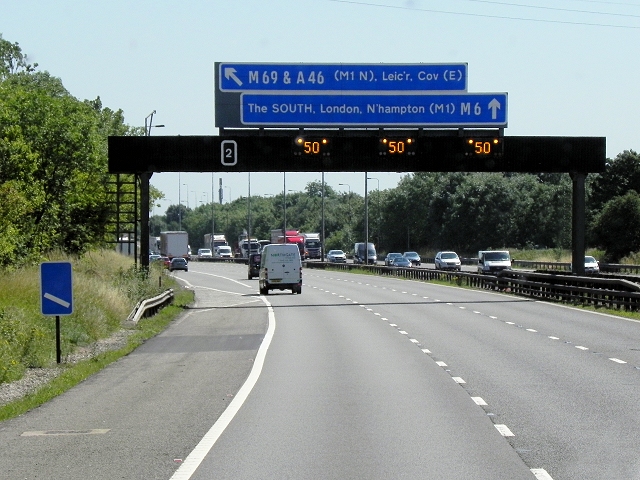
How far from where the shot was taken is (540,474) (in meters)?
9.30

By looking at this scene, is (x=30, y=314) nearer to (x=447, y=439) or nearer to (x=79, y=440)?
(x=79, y=440)

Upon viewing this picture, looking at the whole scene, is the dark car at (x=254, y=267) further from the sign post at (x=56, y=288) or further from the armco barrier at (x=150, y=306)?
the sign post at (x=56, y=288)

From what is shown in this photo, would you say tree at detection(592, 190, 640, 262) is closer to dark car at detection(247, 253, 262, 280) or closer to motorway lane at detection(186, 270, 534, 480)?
dark car at detection(247, 253, 262, 280)

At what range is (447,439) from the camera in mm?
11102

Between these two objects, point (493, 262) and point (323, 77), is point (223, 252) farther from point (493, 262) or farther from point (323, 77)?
point (323, 77)

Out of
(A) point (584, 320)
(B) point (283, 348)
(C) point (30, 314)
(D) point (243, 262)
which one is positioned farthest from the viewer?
(D) point (243, 262)

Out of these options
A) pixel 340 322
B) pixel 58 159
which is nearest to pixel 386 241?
pixel 58 159

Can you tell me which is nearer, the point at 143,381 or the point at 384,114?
the point at 143,381

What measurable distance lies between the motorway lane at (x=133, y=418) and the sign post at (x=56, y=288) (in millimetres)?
1368

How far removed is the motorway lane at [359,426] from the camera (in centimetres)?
959

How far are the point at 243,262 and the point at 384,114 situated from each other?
82463mm

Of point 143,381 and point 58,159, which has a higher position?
point 58,159

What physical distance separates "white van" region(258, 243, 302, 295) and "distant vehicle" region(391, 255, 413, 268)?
126 feet

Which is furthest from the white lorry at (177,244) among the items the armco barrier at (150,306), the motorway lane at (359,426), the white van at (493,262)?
the motorway lane at (359,426)
